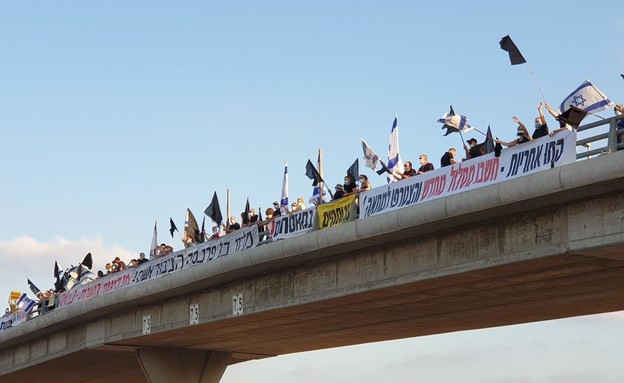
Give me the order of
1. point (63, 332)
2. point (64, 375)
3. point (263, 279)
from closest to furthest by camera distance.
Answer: point (263, 279)
point (63, 332)
point (64, 375)

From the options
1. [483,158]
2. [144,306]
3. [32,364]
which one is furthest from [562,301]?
[32,364]

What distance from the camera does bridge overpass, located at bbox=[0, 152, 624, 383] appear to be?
813 inches

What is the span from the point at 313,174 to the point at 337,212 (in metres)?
4.24

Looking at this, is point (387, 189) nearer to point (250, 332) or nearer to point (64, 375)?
point (250, 332)

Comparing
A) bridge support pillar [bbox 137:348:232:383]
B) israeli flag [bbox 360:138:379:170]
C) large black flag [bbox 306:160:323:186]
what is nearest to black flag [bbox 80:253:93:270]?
bridge support pillar [bbox 137:348:232:383]

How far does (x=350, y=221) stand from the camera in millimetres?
→ 25781

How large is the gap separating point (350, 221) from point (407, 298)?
346 cm

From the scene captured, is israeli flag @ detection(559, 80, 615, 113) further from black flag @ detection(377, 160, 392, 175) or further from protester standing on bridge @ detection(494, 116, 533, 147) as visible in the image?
black flag @ detection(377, 160, 392, 175)

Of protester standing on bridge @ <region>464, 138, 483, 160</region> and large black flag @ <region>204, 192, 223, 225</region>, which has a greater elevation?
large black flag @ <region>204, 192, 223, 225</region>

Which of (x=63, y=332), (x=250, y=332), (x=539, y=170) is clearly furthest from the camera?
(x=63, y=332)

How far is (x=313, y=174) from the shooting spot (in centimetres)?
3042

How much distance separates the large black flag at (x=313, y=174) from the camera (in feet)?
99.4

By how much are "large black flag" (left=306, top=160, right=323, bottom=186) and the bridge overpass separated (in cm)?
253

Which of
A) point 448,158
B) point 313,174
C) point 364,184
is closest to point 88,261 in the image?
point 313,174
